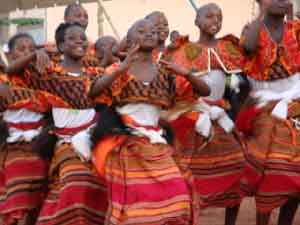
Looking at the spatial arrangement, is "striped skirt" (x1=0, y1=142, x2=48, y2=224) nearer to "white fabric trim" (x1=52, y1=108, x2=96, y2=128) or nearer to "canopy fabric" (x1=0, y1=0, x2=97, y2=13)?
"white fabric trim" (x1=52, y1=108, x2=96, y2=128)

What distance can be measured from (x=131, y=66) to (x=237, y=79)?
1.42 meters

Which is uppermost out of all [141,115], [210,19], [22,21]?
[210,19]

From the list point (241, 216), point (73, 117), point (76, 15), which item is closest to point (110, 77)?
point (73, 117)

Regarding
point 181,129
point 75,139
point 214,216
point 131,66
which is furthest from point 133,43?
point 214,216

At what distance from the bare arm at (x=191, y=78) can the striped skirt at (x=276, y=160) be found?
2.37ft

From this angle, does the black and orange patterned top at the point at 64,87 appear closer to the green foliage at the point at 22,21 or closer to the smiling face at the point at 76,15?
the smiling face at the point at 76,15

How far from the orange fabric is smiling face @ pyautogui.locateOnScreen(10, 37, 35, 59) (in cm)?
142

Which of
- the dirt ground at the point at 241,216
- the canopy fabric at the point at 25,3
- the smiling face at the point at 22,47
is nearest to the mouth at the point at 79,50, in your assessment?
the smiling face at the point at 22,47

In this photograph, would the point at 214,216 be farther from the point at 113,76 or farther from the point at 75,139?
the point at 113,76

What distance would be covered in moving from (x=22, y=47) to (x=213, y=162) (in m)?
1.89

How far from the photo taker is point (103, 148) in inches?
222

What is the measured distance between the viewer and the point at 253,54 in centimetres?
644

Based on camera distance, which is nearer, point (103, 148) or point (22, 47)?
point (103, 148)

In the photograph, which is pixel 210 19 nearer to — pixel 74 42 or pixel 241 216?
pixel 74 42
